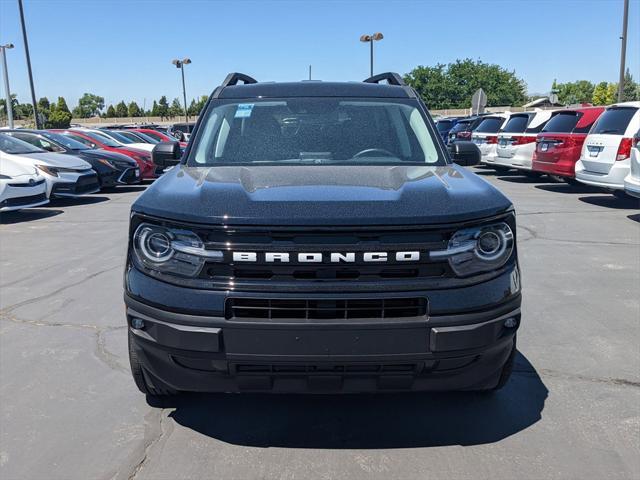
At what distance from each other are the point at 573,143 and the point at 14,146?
1180cm

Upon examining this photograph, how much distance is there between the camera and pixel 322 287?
253 centimetres

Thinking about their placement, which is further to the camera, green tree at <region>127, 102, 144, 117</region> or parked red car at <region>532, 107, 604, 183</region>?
green tree at <region>127, 102, 144, 117</region>

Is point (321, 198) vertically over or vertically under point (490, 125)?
over

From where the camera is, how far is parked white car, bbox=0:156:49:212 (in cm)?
1032

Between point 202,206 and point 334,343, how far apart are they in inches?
33.2

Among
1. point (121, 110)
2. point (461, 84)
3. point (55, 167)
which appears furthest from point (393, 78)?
point (121, 110)

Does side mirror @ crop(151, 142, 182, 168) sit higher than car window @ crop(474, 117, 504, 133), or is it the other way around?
side mirror @ crop(151, 142, 182, 168)

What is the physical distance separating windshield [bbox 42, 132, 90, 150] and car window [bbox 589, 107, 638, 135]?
1171 centimetres

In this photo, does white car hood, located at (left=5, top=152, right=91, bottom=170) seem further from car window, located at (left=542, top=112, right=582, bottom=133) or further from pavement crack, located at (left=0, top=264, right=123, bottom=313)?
car window, located at (left=542, top=112, right=582, bottom=133)

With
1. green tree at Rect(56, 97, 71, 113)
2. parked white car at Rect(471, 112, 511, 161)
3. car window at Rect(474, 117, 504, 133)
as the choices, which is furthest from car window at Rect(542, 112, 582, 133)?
green tree at Rect(56, 97, 71, 113)

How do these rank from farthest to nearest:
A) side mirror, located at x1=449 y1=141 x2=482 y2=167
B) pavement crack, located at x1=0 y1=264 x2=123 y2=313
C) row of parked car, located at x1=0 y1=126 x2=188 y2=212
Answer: row of parked car, located at x1=0 y1=126 x2=188 y2=212 → pavement crack, located at x1=0 y1=264 x2=123 y2=313 → side mirror, located at x1=449 y1=141 x2=482 y2=167

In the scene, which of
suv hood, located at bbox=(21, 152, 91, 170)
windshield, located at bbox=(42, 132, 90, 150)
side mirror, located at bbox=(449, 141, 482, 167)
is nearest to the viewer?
side mirror, located at bbox=(449, 141, 482, 167)

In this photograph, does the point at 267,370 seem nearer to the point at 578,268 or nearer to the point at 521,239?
the point at 578,268

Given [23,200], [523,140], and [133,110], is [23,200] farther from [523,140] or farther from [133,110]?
[133,110]
